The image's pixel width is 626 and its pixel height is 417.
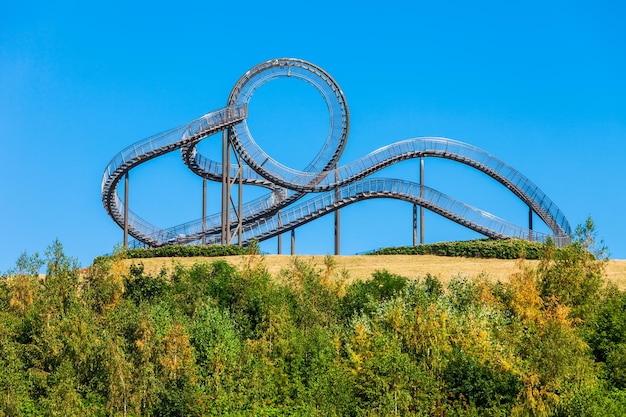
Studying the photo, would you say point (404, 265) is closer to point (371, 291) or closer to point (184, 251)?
point (371, 291)

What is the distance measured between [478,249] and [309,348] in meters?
23.2

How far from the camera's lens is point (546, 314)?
52062mm

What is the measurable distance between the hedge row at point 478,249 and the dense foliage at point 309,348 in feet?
41.3

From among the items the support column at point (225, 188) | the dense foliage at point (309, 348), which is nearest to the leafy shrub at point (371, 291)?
the dense foliage at point (309, 348)

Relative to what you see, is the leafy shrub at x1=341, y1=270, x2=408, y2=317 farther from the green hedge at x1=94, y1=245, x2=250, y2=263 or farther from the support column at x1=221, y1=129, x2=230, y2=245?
the support column at x1=221, y1=129, x2=230, y2=245

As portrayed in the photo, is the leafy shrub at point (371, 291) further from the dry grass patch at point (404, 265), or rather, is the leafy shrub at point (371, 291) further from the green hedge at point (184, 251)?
the green hedge at point (184, 251)

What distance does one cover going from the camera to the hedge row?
70.3 m

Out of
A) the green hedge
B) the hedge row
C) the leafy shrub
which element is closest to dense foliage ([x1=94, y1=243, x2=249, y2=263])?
the green hedge

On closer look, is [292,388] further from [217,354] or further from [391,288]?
[391,288]

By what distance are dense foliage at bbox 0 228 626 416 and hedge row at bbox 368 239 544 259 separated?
41.3ft

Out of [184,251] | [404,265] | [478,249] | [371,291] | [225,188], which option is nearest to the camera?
[371,291]

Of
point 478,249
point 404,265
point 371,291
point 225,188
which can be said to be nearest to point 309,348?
point 371,291

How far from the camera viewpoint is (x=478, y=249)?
7094 cm

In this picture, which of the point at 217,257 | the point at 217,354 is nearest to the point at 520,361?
the point at 217,354
